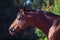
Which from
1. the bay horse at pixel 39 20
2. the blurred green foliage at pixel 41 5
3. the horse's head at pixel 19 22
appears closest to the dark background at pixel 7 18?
the blurred green foliage at pixel 41 5

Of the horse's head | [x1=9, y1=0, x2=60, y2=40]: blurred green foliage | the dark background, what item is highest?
the horse's head

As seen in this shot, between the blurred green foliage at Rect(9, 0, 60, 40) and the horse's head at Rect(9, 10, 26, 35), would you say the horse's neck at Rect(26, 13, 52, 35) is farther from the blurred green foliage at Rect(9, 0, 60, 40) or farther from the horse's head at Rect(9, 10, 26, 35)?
the blurred green foliage at Rect(9, 0, 60, 40)

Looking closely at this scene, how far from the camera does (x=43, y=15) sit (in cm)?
693

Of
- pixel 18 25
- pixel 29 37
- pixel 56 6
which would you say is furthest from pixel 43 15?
pixel 29 37

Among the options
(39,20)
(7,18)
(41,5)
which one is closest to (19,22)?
(39,20)

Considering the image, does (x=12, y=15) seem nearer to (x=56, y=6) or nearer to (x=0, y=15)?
(x=0, y=15)

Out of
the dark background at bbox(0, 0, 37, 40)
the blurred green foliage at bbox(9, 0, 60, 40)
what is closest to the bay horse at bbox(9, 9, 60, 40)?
the blurred green foliage at bbox(9, 0, 60, 40)

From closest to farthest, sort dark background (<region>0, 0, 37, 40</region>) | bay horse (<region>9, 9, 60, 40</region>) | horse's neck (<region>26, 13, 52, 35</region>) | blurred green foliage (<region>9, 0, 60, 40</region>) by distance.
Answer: bay horse (<region>9, 9, 60, 40</region>) → horse's neck (<region>26, 13, 52, 35</region>) → blurred green foliage (<region>9, 0, 60, 40</region>) → dark background (<region>0, 0, 37, 40</region>)

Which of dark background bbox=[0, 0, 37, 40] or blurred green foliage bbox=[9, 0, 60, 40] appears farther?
dark background bbox=[0, 0, 37, 40]

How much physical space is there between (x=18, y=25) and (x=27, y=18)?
28 cm

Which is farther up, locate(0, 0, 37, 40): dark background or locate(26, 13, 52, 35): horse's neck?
locate(26, 13, 52, 35): horse's neck

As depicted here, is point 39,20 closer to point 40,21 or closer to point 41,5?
point 40,21

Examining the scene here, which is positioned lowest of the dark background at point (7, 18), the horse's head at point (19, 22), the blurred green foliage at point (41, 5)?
the dark background at point (7, 18)

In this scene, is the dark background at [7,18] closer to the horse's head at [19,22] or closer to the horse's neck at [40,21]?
the horse's head at [19,22]
